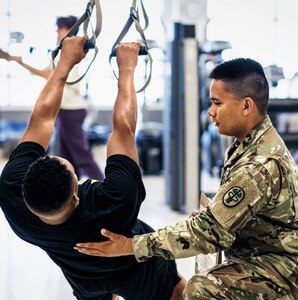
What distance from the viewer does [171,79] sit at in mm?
5066

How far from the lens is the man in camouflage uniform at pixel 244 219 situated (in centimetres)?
181

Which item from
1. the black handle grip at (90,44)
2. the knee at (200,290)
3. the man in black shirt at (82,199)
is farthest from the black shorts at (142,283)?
the black handle grip at (90,44)

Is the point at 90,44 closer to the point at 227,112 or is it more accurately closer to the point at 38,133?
the point at 38,133

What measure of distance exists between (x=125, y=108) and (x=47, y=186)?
45cm

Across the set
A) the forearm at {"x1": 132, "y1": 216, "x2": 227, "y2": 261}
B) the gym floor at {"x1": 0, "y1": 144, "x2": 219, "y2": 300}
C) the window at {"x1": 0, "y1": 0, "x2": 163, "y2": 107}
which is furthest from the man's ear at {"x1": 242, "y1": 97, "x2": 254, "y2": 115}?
the window at {"x1": 0, "y1": 0, "x2": 163, "y2": 107}

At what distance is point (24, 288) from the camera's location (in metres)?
3.31

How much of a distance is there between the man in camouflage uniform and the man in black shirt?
13 cm

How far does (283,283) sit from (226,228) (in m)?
0.31

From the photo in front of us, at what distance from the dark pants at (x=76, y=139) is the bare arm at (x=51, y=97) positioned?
2.64 metres

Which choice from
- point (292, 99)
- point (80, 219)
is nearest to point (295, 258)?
point (80, 219)

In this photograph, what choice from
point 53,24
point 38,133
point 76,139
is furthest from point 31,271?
point 53,24

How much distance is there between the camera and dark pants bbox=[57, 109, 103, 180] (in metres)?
4.91

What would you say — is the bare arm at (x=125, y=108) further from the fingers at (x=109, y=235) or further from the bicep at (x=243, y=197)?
the bicep at (x=243, y=197)

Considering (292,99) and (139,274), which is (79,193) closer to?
(139,274)
